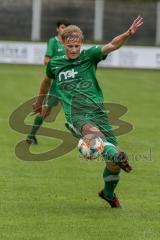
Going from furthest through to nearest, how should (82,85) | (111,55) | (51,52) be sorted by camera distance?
(111,55) → (51,52) → (82,85)

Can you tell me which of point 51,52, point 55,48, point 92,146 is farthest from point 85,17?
point 92,146

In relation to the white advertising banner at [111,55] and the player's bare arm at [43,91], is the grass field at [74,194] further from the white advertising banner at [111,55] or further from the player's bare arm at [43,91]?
the white advertising banner at [111,55]

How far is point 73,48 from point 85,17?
41887 millimetres

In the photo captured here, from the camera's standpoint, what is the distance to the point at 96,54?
345 inches

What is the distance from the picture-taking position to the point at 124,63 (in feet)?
120

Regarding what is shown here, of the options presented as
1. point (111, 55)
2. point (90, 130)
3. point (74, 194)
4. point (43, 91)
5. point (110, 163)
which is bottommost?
point (111, 55)

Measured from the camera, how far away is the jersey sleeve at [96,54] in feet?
28.6

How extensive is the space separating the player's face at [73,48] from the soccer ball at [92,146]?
987 mm

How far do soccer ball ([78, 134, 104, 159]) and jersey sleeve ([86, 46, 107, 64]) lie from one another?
93cm

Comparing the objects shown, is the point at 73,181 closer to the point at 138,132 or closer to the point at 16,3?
the point at 138,132

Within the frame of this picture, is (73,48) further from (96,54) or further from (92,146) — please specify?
(92,146)

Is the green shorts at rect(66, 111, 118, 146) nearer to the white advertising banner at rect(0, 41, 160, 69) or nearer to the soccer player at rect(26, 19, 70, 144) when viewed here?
the soccer player at rect(26, 19, 70, 144)

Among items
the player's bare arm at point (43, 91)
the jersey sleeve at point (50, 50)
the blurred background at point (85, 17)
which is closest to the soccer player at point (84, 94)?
the player's bare arm at point (43, 91)

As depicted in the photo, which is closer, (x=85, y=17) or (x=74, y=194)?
(x=74, y=194)
